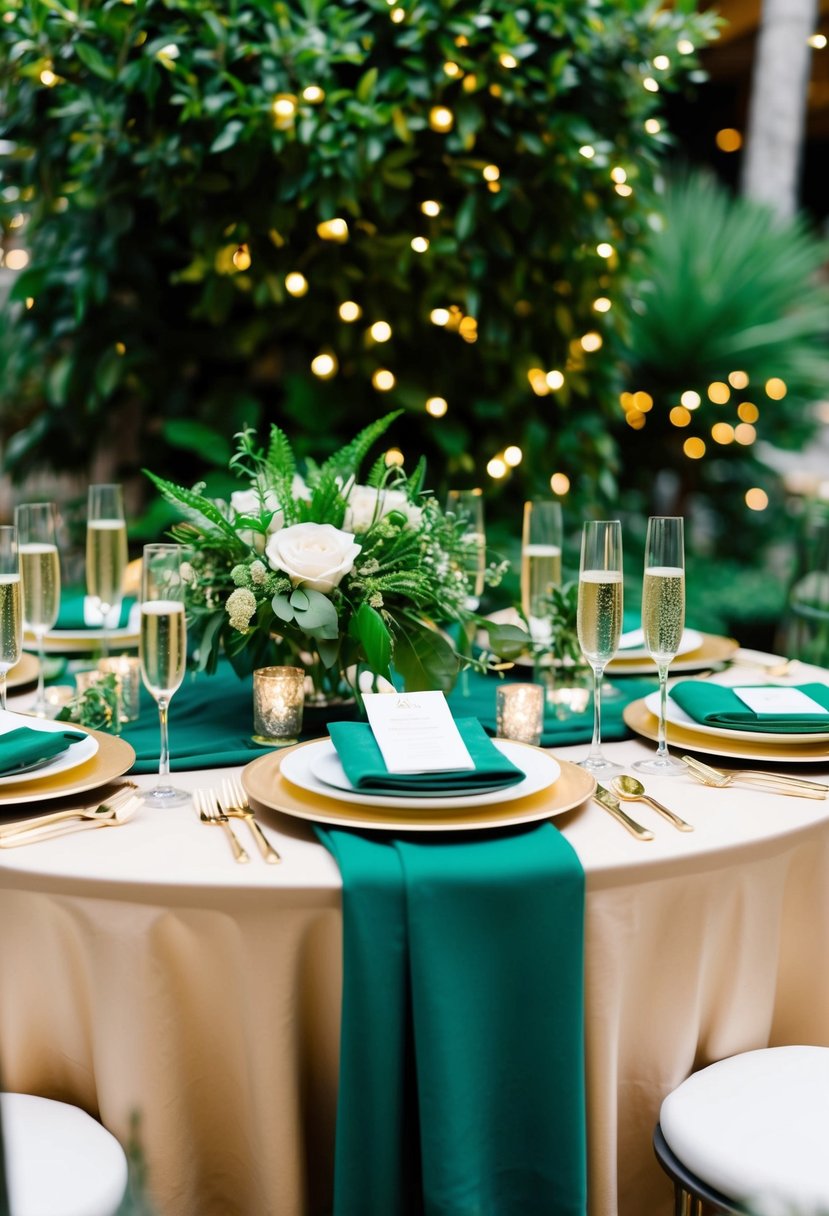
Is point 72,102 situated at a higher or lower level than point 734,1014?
higher

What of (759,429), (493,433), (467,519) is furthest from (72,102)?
(759,429)

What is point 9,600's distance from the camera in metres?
1.39

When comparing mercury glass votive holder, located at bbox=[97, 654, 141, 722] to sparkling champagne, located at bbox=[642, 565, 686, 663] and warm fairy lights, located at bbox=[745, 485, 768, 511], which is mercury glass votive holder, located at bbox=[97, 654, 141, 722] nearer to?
sparkling champagne, located at bbox=[642, 565, 686, 663]

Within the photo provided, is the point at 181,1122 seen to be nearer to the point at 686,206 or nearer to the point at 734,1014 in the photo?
the point at 734,1014

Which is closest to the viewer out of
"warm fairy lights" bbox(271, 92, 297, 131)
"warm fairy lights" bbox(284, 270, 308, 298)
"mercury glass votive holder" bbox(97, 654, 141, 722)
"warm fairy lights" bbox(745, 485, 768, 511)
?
"mercury glass votive holder" bbox(97, 654, 141, 722)

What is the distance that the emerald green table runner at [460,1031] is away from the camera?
3.61 feet

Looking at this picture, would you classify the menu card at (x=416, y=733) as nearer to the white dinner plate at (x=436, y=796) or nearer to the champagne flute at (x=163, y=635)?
the white dinner plate at (x=436, y=796)

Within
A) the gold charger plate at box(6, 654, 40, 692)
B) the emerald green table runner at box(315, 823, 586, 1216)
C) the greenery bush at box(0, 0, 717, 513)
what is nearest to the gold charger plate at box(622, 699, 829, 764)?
the emerald green table runner at box(315, 823, 586, 1216)

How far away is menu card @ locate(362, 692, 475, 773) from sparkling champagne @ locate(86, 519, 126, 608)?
648 mm

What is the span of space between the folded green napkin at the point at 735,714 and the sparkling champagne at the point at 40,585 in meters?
0.94

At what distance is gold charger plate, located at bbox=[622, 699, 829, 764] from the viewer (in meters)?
1.50

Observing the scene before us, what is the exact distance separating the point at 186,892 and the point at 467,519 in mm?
1011

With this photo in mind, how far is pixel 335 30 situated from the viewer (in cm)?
278

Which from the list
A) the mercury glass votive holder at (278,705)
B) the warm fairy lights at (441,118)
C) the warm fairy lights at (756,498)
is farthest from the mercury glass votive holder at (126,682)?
the warm fairy lights at (756,498)
